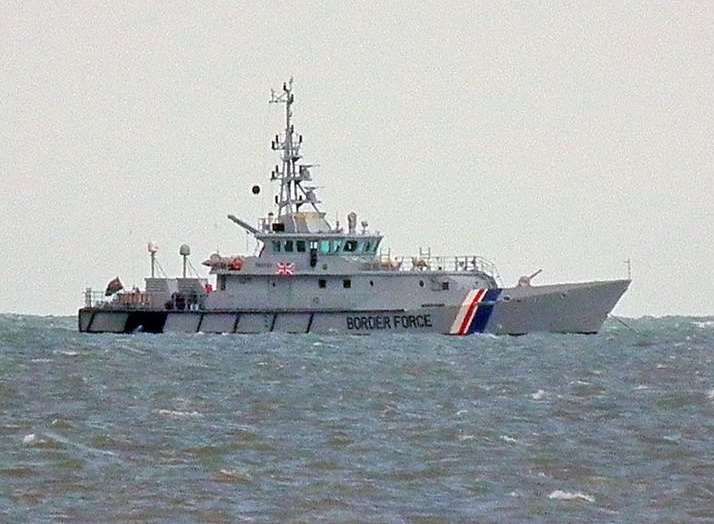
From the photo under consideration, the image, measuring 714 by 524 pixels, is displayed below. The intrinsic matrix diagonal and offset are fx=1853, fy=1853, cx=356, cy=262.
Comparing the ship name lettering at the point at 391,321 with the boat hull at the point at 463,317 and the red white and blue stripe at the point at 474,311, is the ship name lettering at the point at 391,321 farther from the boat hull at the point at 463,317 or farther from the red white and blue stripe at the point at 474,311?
the red white and blue stripe at the point at 474,311

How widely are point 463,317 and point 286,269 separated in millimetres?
6099

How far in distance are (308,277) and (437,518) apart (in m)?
39.6

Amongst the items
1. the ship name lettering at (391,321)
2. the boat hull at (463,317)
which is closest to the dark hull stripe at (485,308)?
the boat hull at (463,317)

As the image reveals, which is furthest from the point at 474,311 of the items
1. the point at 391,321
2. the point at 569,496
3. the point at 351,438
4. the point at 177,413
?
the point at 569,496

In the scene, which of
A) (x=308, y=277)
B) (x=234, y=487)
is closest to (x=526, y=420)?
(x=234, y=487)

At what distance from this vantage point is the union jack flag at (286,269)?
6169 cm

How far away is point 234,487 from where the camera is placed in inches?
953

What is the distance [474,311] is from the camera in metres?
61.7

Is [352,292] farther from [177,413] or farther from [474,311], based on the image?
[177,413]

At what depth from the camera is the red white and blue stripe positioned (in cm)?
6150

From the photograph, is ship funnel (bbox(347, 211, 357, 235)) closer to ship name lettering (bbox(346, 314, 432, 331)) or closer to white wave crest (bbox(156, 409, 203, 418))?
ship name lettering (bbox(346, 314, 432, 331))

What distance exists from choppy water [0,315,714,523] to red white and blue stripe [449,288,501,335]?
1279 centimetres

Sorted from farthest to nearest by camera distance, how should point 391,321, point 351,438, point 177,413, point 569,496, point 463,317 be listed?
point 391,321
point 463,317
point 177,413
point 351,438
point 569,496

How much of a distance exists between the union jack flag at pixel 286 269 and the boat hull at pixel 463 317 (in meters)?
1.44
